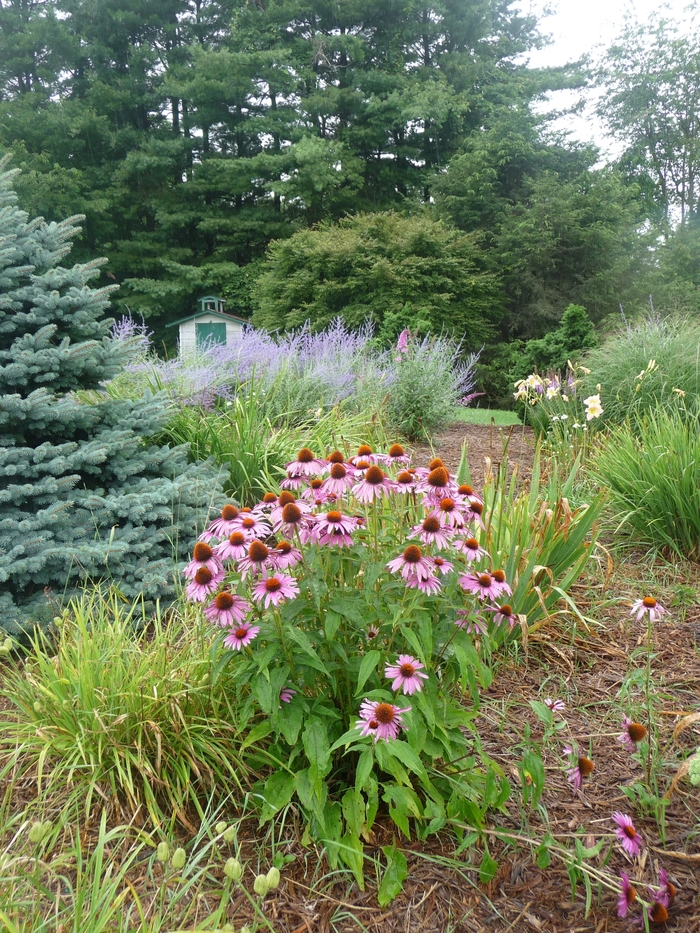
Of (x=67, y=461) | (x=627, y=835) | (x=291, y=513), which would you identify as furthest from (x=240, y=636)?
(x=67, y=461)

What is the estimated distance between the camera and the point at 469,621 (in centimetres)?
148

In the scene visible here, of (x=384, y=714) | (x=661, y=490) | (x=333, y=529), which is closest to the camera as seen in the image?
(x=384, y=714)

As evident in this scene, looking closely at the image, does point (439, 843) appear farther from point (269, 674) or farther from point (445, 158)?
point (445, 158)

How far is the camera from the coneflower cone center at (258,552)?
137cm

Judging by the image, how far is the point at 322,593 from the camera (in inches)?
59.3

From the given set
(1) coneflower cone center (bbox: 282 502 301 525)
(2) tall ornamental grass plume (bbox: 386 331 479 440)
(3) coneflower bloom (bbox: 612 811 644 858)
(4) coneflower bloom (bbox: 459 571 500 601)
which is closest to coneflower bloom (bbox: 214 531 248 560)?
(1) coneflower cone center (bbox: 282 502 301 525)

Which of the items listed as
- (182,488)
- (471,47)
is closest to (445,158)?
(471,47)

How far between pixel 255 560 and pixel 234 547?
0.06m

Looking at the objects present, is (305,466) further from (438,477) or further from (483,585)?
(483,585)

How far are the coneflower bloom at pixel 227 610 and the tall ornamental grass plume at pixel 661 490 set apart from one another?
248cm

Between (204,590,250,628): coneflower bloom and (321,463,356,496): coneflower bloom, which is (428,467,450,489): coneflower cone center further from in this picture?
(204,590,250,628): coneflower bloom

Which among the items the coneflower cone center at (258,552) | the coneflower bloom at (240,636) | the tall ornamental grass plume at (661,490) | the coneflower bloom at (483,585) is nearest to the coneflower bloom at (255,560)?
the coneflower cone center at (258,552)

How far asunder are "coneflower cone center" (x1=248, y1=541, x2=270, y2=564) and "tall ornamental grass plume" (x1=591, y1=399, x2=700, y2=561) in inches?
97.4

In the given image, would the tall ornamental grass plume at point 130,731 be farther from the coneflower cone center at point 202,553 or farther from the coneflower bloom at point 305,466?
the coneflower bloom at point 305,466
